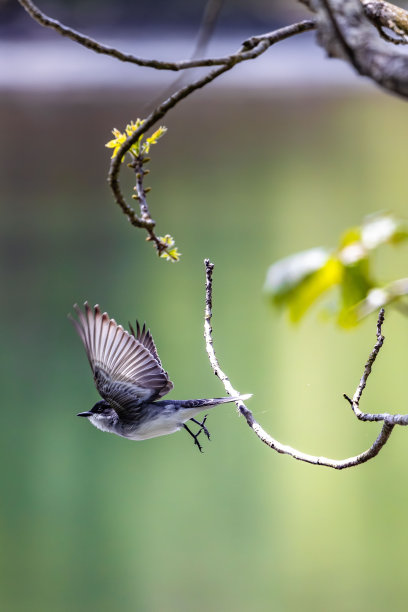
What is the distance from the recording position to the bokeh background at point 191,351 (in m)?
3.85

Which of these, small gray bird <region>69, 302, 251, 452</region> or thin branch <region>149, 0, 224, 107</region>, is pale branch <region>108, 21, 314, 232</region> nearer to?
thin branch <region>149, 0, 224, 107</region>

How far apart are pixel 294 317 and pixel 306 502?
3.76m

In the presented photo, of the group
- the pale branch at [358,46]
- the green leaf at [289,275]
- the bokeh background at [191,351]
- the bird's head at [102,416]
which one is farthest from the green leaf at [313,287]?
the bokeh background at [191,351]

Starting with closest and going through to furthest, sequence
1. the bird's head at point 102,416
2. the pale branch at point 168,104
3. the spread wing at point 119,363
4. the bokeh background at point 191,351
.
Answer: the pale branch at point 168,104, the spread wing at point 119,363, the bird's head at point 102,416, the bokeh background at point 191,351

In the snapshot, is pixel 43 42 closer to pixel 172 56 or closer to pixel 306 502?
pixel 172 56

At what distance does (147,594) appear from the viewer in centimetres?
379

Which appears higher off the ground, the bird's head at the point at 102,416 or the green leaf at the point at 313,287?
the green leaf at the point at 313,287

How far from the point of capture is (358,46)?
396 millimetres

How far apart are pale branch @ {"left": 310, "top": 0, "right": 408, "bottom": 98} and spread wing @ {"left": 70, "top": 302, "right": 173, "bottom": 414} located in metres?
0.45

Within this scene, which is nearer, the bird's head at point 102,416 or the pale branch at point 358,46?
the pale branch at point 358,46

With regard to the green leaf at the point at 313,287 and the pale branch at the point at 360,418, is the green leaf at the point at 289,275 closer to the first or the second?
the green leaf at the point at 313,287

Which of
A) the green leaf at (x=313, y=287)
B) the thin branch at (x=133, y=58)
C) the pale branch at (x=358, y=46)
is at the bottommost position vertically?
the green leaf at (x=313, y=287)

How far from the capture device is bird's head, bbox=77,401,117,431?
41.4 inches

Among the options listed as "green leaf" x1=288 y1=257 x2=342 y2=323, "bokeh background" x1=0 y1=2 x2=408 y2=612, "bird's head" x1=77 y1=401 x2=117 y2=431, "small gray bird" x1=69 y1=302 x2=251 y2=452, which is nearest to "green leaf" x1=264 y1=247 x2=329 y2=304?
"green leaf" x1=288 y1=257 x2=342 y2=323
